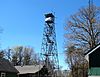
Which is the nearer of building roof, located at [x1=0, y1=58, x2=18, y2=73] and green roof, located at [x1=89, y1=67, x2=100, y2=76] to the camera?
green roof, located at [x1=89, y1=67, x2=100, y2=76]

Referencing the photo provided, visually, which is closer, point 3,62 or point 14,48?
point 3,62

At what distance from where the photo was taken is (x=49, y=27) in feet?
205

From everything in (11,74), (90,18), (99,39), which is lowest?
(11,74)

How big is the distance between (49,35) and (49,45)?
7.28 ft

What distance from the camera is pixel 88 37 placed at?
45.4 m

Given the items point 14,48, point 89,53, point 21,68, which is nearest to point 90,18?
point 89,53

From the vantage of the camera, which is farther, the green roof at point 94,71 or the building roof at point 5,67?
the building roof at point 5,67

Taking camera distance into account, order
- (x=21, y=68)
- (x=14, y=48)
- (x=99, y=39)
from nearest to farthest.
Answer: (x=99, y=39) < (x=21, y=68) < (x=14, y=48)

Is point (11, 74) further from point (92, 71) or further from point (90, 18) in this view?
point (92, 71)

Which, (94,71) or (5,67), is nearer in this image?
(94,71)

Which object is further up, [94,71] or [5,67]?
[5,67]

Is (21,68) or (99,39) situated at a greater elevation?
(99,39)

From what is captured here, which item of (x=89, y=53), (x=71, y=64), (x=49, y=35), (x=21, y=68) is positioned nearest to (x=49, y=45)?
(x=49, y=35)

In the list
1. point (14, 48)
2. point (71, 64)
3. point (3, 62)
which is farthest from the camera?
point (14, 48)
